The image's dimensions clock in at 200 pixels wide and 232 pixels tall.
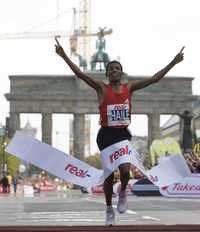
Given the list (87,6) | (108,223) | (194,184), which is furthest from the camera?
(87,6)

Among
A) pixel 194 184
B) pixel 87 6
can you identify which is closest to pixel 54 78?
pixel 87 6

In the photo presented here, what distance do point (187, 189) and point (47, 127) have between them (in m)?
91.0

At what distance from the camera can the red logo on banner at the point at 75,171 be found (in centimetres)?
1045

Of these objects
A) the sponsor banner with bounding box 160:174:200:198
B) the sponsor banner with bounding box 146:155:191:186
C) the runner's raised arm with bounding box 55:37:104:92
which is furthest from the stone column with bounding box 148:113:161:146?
the runner's raised arm with bounding box 55:37:104:92

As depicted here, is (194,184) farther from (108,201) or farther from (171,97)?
(171,97)

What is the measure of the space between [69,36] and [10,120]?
76.9m

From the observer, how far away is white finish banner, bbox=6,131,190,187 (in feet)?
33.4

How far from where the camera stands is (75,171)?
10445 mm

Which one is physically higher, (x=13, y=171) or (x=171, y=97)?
(x=171, y=97)

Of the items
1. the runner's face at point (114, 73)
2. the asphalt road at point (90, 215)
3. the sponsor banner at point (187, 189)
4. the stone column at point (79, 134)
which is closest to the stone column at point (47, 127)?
the stone column at point (79, 134)

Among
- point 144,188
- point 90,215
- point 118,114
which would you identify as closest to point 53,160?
point 118,114

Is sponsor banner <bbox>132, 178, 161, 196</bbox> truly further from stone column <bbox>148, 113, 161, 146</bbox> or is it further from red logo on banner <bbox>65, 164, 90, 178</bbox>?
stone column <bbox>148, 113, 161, 146</bbox>

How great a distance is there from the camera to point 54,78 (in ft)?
389

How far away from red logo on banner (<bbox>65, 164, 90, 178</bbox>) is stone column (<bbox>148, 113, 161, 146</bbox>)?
107435mm
